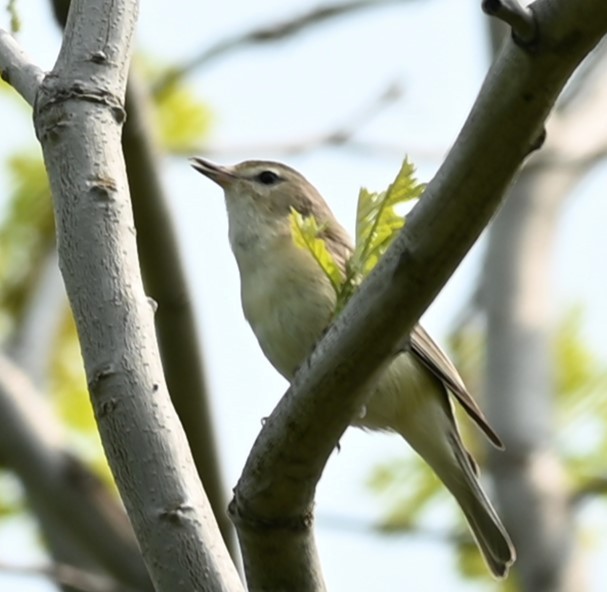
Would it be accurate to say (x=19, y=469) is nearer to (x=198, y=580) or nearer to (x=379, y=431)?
(x=379, y=431)

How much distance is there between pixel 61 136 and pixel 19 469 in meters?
3.42

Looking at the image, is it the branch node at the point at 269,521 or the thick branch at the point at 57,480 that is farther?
the thick branch at the point at 57,480

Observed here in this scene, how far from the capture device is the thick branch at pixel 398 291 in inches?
82.3

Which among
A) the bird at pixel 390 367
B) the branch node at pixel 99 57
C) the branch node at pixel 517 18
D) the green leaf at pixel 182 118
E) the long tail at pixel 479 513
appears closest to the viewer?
the branch node at pixel 517 18

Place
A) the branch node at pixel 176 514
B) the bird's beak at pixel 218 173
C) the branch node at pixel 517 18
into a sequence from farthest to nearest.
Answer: the bird's beak at pixel 218 173 < the branch node at pixel 176 514 < the branch node at pixel 517 18

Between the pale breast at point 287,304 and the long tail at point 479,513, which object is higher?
the pale breast at point 287,304

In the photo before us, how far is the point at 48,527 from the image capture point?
20.3 feet

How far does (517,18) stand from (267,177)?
11.9ft

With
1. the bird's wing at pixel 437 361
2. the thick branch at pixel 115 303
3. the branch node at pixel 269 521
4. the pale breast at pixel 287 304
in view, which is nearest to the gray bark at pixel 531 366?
the bird's wing at pixel 437 361

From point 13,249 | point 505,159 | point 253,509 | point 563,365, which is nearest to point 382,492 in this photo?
point 563,365

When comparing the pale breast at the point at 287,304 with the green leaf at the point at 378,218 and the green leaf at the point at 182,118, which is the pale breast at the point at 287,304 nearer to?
the green leaf at the point at 378,218

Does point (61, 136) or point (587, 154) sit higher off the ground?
point (587, 154)

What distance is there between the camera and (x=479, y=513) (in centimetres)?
493

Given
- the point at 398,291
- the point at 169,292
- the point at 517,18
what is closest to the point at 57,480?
the point at 169,292
